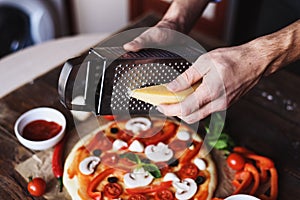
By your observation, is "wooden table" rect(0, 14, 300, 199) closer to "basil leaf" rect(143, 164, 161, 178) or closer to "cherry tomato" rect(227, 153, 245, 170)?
"cherry tomato" rect(227, 153, 245, 170)

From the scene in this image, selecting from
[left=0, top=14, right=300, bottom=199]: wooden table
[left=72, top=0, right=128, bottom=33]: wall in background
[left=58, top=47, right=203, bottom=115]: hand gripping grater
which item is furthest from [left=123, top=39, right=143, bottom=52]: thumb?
[left=72, top=0, right=128, bottom=33]: wall in background

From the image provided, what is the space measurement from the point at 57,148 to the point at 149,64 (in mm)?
499

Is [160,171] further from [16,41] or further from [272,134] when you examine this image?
[16,41]

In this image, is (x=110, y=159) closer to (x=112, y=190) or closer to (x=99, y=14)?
(x=112, y=190)

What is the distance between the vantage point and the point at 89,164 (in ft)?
4.87

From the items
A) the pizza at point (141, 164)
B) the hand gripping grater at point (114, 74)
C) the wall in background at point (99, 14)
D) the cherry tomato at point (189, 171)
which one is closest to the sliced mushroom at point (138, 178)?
the pizza at point (141, 164)

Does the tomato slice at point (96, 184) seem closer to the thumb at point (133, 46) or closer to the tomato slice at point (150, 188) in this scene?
the tomato slice at point (150, 188)

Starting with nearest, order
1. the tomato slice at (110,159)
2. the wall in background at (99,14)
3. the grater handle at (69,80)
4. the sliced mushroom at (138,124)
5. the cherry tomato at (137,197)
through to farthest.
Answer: the grater handle at (69,80)
the cherry tomato at (137,197)
the tomato slice at (110,159)
the sliced mushroom at (138,124)
the wall in background at (99,14)

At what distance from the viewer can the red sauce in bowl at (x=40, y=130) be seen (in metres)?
1.56

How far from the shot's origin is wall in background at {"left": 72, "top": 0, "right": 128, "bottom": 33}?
125 inches

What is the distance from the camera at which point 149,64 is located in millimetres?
1254

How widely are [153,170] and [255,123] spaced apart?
0.46 m

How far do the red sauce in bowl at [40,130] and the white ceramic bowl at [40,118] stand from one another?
0.6 inches

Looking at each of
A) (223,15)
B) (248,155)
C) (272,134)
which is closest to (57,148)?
(248,155)
